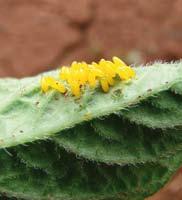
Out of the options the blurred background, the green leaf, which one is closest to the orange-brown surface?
the blurred background

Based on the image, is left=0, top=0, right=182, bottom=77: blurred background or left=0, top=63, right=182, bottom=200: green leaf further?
left=0, top=0, right=182, bottom=77: blurred background

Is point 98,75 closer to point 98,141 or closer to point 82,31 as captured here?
point 98,141

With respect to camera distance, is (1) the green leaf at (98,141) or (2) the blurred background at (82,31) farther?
(2) the blurred background at (82,31)

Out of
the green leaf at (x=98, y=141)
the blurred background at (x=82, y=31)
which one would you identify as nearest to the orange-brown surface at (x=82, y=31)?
the blurred background at (x=82, y=31)

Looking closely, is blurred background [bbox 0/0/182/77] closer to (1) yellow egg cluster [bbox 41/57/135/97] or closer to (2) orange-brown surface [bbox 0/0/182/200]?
(2) orange-brown surface [bbox 0/0/182/200]

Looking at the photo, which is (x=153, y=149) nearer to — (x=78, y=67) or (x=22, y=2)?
(x=78, y=67)

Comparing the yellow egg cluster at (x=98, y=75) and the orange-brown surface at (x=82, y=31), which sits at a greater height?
the yellow egg cluster at (x=98, y=75)

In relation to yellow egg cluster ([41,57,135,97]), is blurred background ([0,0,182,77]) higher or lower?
lower

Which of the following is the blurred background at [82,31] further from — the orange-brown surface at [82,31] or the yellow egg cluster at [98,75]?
the yellow egg cluster at [98,75]

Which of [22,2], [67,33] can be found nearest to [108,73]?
[67,33]
